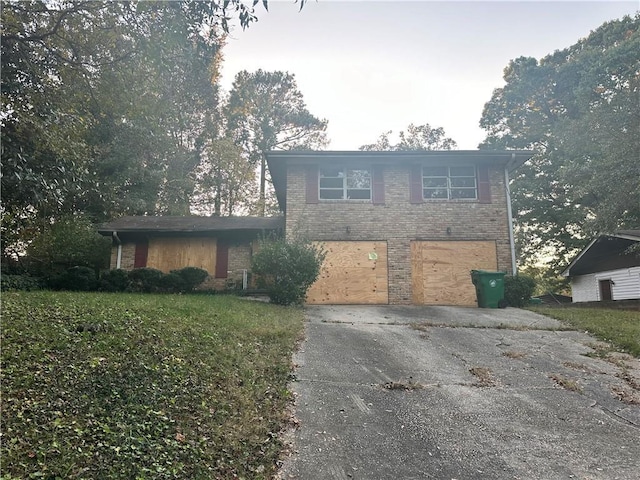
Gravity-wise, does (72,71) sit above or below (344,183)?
above

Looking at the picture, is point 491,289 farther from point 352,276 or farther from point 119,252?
point 119,252

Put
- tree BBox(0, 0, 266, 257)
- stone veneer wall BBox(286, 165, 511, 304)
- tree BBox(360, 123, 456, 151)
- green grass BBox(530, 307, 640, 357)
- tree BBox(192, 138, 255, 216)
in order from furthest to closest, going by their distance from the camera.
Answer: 1. tree BBox(360, 123, 456, 151)
2. tree BBox(192, 138, 255, 216)
3. stone veneer wall BBox(286, 165, 511, 304)
4. green grass BBox(530, 307, 640, 357)
5. tree BBox(0, 0, 266, 257)

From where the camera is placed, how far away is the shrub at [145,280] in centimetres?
1377

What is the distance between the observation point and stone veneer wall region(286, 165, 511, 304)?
1349cm

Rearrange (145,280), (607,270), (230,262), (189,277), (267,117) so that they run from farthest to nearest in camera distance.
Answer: (267,117) → (607,270) → (230,262) → (189,277) → (145,280)

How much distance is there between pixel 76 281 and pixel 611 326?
14816 mm

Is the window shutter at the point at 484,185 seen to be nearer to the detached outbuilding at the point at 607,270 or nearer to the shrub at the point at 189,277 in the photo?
the detached outbuilding at the point at 607,270

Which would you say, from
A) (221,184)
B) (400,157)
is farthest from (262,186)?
(400,157)

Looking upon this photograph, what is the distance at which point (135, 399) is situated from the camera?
3.60 m

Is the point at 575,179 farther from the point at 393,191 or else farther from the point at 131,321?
the point at 131,321

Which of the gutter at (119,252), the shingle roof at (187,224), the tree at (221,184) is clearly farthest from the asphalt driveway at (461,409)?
the tree at (221,184)

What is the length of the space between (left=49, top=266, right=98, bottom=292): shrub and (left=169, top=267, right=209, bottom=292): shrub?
2468 millimetres

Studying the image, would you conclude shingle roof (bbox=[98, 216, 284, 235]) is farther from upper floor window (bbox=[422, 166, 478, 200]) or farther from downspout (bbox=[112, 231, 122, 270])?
upper floor window (bbox=[422, 166, 478, 200])

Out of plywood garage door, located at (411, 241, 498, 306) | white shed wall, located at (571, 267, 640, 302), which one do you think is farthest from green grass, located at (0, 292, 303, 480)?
white shed wall, located at (571, 267, 640, 302)
